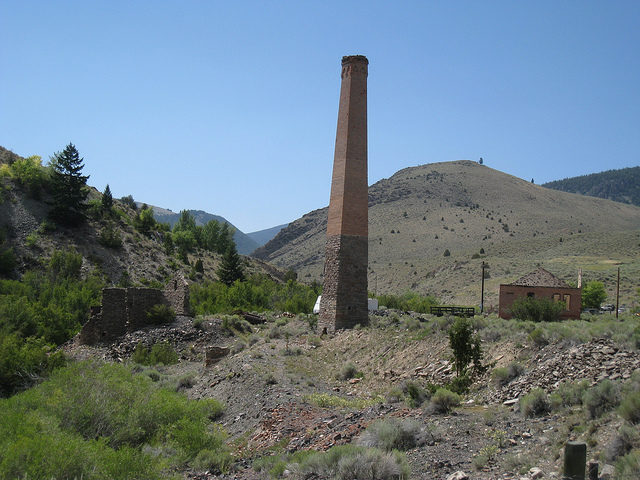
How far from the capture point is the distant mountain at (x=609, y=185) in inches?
6142

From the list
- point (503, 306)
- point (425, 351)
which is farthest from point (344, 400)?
point (503, 306)

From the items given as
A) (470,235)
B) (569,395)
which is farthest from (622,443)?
(470,235)

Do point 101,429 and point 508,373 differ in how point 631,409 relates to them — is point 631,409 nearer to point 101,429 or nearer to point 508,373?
point 508,373

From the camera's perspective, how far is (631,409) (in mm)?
8055

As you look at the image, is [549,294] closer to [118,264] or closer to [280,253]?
[118,264]

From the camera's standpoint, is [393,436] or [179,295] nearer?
[393,436]

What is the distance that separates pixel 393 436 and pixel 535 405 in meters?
2.58

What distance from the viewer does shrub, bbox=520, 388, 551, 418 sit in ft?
32.3

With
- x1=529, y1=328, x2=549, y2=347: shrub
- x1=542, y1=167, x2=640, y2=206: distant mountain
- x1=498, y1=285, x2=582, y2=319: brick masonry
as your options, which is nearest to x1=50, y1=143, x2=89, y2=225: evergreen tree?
x1=498, y1=285, x2=582, y2=319: brick masonry

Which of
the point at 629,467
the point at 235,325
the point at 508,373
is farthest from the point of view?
the point at 235,325

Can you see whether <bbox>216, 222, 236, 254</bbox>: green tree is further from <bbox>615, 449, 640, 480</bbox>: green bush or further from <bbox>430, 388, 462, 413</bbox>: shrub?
<bbox>615, 449, 640, 480</bbox>: green bush

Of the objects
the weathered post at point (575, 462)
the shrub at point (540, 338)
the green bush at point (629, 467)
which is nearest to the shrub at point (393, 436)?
the green bush at point (629, 467)

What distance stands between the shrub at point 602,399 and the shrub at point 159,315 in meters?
19.5

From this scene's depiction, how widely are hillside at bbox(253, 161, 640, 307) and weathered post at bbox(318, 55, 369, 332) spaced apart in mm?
25729
